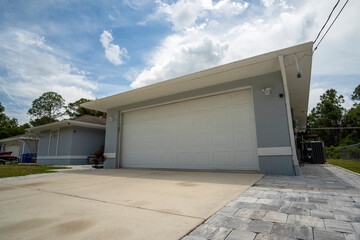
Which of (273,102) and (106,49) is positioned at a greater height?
(106,49)

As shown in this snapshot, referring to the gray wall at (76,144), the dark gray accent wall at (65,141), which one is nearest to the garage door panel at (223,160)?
the gray wall at (76,144)

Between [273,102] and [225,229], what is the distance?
400 centimetres

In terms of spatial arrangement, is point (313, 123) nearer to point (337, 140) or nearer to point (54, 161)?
point (337, 140)

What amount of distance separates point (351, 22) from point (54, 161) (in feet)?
49.9

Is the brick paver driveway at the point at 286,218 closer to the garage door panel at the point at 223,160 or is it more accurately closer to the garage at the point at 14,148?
the garage door panel at the point at 223,160

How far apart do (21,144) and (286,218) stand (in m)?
23.1

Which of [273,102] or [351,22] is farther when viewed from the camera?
[273,102]

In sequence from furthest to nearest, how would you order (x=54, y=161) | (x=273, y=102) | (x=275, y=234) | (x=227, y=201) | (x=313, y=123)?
(x=313, y=123)
(x=54, y=161)
(x=273, y=102)
(x=227, y=201)
(x=275, y=234)

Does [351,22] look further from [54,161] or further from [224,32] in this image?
[54,161]

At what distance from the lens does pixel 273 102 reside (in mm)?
4512

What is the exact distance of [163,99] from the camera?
21.6 ft

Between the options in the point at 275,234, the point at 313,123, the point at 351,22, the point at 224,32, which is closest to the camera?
the point at 275,234

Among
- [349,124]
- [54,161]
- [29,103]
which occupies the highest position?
[29,103]

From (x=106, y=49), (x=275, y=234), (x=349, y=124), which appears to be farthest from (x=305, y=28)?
(x=349, y=124)
